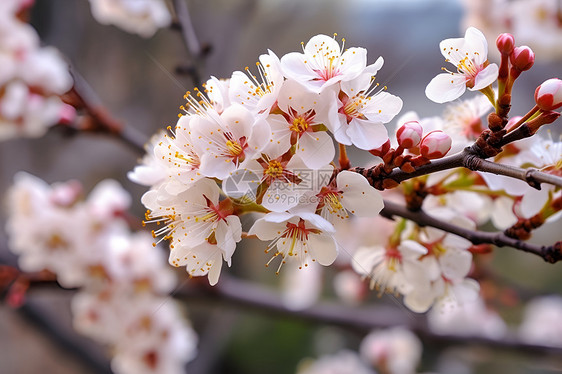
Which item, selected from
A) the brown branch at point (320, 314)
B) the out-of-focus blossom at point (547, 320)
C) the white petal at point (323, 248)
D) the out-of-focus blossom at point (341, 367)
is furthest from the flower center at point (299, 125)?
the out-of-focus blossom at point (547, 320)

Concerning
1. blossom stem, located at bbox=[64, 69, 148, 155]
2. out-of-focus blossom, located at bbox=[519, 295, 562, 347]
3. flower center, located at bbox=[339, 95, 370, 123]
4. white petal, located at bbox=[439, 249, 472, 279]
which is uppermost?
out-of-focus blossom, located at bbox=[519, 295, 562, 347]

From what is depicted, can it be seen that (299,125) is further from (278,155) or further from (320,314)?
(320,314)

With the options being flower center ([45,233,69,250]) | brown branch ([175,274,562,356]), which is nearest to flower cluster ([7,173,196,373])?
flower center ([45,233,69,250])

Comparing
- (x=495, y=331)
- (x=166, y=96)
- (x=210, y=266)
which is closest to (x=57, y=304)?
(x=166, y=96)

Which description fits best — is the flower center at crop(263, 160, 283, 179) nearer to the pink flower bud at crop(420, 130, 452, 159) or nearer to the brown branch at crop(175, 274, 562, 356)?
the pink flower bud at crop(420, 130, 452, 159)

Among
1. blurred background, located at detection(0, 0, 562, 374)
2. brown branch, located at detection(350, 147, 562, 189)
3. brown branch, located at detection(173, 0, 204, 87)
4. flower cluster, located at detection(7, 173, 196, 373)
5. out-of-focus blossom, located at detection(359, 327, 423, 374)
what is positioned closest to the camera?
brown branch, located at detection(350, 147, 562, 189)

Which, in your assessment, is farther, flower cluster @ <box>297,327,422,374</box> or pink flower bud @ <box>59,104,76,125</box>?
flower cluster @ <box>297,327,422,374</box>
